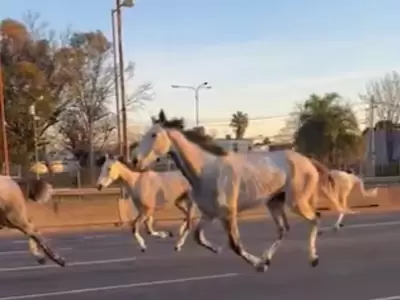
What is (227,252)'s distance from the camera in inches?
644

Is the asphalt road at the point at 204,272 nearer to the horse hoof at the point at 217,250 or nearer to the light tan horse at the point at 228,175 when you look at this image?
the horse hoof at the point at 217,250

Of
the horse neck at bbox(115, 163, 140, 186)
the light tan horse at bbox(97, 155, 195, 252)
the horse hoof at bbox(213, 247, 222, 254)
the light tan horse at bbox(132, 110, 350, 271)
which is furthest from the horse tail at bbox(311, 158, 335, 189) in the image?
the horse neck at bbox(115, 163, 140, 186)

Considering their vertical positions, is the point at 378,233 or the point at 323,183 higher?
the point at 323,183

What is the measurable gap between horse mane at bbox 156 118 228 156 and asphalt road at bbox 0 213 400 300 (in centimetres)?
187

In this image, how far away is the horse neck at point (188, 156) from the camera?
11492 mm

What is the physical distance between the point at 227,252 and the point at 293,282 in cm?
435

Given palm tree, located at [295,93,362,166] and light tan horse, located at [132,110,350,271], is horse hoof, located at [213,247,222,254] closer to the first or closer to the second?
light tan horse, located at [132,110,350,271]

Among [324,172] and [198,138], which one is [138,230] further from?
[198,138]

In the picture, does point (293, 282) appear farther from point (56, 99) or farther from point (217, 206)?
point (56, 99)

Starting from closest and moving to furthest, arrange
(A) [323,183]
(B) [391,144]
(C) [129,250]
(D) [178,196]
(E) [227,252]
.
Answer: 1. (A) [323,183]
2. (E) [227,252]
3. (C) [129,250]
4. (D) [178,196]
5. (B) [391,144]

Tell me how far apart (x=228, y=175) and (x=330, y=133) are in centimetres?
8187

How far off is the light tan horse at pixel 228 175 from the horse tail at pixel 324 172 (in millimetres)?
654

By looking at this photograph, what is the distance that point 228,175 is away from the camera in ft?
37.7

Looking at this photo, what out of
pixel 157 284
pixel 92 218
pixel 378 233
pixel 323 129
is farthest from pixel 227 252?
pixel 323 129
